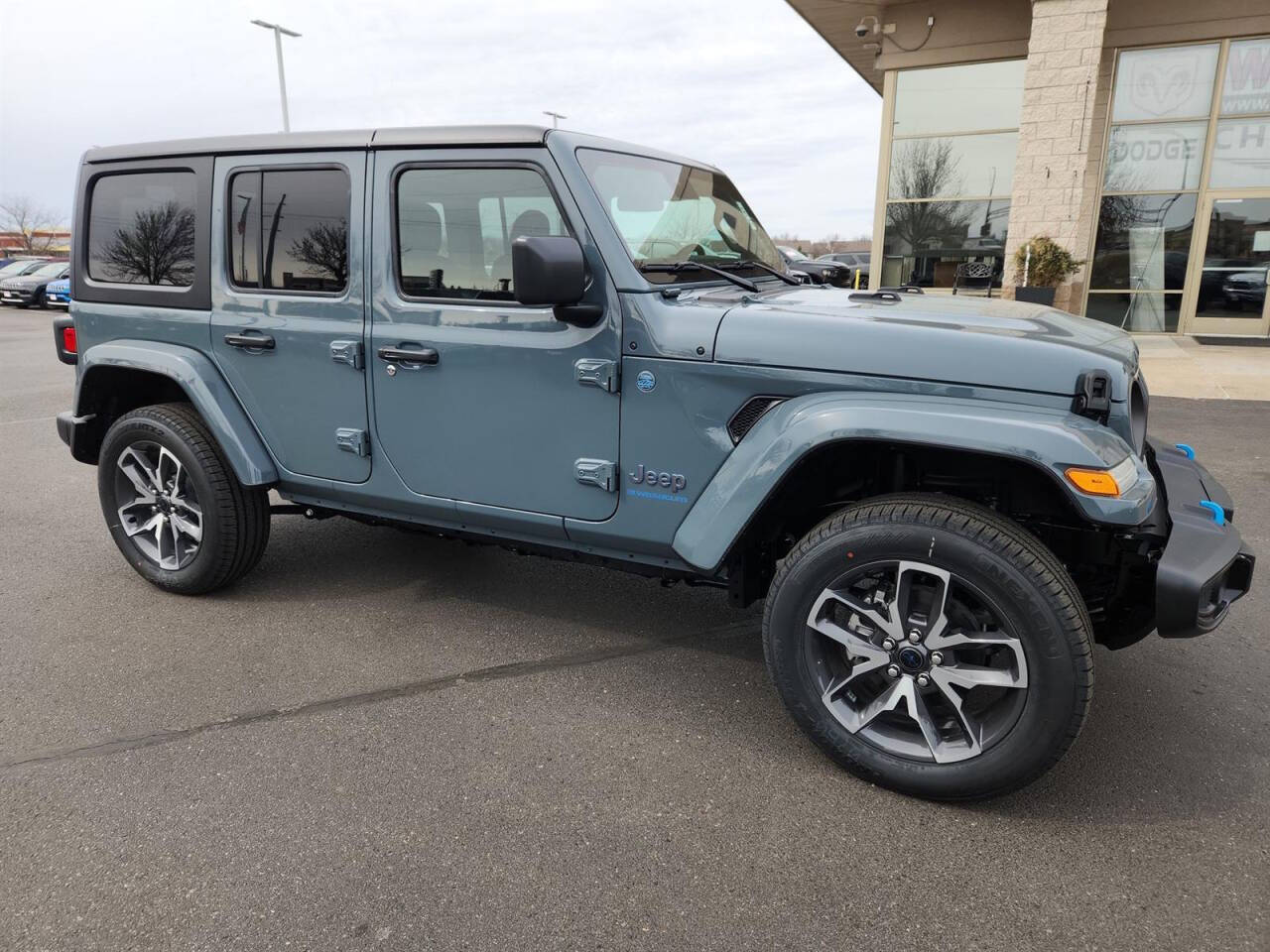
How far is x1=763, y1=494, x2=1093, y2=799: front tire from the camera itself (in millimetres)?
2375

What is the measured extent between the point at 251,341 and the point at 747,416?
2.12 m

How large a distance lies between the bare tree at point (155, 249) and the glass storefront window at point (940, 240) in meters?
13.6

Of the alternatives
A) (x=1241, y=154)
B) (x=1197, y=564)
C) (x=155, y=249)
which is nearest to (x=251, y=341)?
(x=155, y=249)

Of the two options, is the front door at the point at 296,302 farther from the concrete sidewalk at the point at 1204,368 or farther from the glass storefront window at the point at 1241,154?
the glass storefront window at the point at 1241,154

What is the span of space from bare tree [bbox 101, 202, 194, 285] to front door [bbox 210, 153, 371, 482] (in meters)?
0.20

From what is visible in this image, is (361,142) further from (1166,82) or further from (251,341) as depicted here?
(1166,82)

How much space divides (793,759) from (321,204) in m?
2.69

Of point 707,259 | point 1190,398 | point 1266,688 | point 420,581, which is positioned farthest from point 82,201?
point 1190,398

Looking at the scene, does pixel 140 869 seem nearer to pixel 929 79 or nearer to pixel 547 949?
pixel 547 949

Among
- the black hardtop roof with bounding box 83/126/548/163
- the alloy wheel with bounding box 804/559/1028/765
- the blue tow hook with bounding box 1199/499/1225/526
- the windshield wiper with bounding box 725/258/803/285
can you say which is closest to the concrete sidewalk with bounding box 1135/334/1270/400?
the windshield wiper with bounding box 725/258/803/285

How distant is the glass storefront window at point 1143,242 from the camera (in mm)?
14016

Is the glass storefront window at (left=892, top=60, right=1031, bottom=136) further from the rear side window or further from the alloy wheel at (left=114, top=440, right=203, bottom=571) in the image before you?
the alloy wheel at (left=114, top=440, right=203, bottom=571)

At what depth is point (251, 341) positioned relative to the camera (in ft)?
11.8

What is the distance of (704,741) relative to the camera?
2.91 meters
